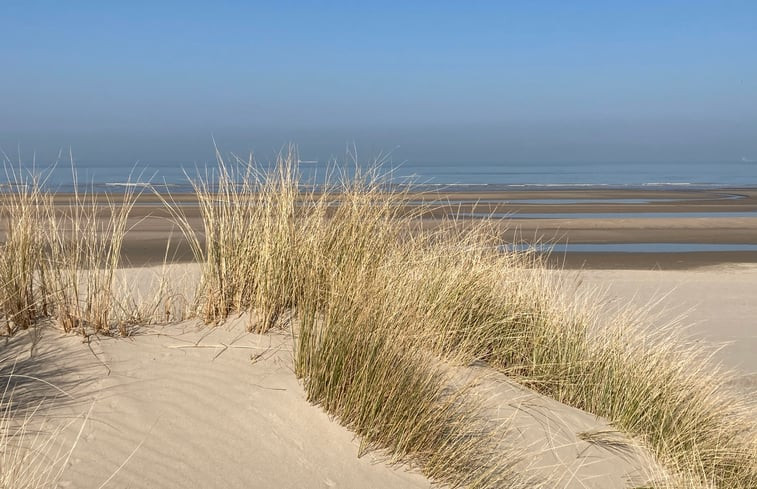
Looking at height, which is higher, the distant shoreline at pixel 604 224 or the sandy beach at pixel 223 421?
the sandy beach at pixel 223 421

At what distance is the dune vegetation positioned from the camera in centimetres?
396

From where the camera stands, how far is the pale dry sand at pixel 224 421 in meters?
3.54

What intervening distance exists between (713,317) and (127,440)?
7.62m

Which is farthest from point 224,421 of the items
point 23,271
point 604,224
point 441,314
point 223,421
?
point 604,224

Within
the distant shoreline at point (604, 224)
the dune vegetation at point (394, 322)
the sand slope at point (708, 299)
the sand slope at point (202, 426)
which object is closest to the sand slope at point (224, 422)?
the sand slope at point (202, 426)

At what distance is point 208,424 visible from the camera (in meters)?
3.89

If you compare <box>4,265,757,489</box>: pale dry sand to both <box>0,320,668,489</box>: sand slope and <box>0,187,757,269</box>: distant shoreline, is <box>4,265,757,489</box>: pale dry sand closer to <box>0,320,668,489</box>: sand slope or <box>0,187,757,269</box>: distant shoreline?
<box>0,320,668,489</box>: sand slope

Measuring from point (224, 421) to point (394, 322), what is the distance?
1035 mm

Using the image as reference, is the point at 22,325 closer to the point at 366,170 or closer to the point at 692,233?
the point at 366,170

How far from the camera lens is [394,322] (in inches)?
167

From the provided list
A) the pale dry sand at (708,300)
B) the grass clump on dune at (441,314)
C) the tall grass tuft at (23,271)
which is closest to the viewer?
the grass clump on dune at (441,314)

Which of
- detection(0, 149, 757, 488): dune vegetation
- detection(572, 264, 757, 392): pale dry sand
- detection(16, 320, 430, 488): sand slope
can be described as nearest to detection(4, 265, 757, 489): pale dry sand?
detection(16, 320, 430, 488): sand slope

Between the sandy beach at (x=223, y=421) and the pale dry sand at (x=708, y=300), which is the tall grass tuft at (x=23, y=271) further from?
the pale dry sand at (x=708, y=300)

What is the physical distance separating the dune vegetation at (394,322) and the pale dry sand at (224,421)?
0.14 m
